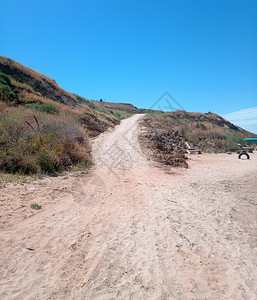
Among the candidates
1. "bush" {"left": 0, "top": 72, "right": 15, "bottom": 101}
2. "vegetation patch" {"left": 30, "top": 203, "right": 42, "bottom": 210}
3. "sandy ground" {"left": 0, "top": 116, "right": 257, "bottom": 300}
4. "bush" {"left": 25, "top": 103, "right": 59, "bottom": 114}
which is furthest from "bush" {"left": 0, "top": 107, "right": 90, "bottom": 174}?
"bush" {"left": 0, "top": 72, "right": 15, "bottom": 101}

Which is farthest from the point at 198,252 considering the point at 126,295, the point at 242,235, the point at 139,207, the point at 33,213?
the point at 33,213

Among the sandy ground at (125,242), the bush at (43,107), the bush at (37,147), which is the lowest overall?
the sandy ground at (125,242)

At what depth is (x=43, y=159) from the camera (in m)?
6.16

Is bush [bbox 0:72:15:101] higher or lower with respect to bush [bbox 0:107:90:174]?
higher

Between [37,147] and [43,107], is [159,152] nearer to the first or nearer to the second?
[37,147]

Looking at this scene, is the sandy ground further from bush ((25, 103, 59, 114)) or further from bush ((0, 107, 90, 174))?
bush ((25, 103, 59, 114))

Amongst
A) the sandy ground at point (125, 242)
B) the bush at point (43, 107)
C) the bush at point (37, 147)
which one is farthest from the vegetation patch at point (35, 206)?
the bush at point (43, 107)

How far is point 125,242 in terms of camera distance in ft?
10.2

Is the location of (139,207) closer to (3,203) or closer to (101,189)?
(101,189)

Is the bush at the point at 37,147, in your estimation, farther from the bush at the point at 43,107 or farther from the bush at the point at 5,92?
the bush at the point at 5,92

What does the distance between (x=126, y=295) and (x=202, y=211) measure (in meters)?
3.05

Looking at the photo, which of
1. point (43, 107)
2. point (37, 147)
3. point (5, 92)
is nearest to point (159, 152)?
point (37, 147)

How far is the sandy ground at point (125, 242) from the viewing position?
226 centimetres

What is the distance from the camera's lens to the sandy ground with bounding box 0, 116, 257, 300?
226 centimetres
